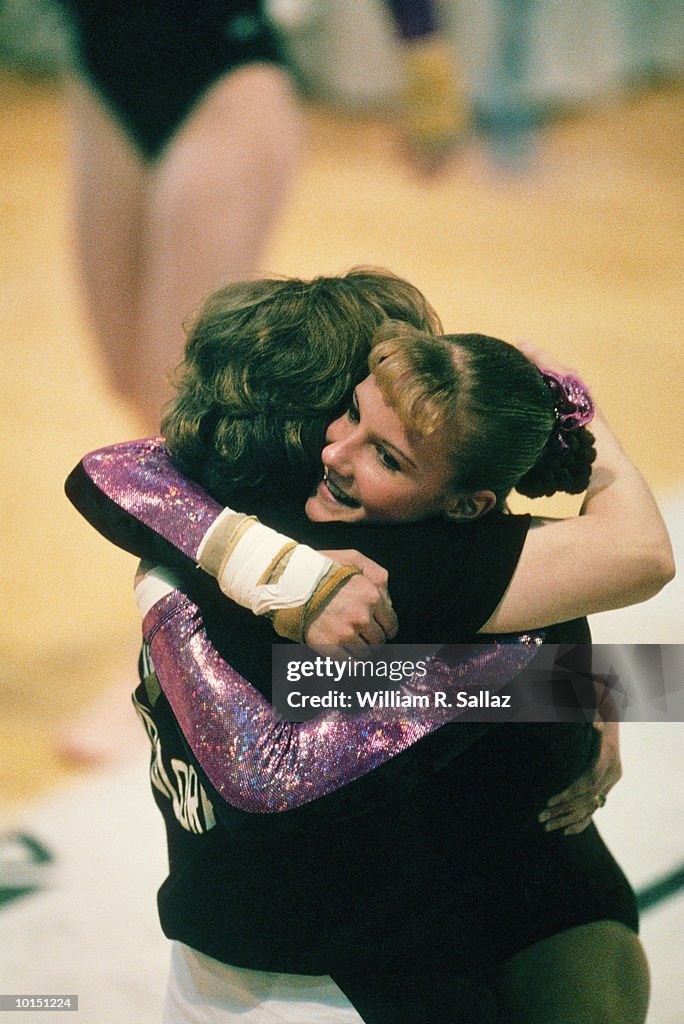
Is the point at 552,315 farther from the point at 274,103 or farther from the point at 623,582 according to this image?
the point at 623,582

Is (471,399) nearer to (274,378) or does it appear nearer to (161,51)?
(274,378)

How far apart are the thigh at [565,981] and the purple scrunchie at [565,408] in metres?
0.48

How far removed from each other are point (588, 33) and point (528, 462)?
1.56 m

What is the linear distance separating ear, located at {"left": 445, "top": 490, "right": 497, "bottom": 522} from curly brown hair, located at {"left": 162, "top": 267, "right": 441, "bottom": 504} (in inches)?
4.9

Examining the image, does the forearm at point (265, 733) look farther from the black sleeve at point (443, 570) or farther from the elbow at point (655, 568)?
the elbow at point (655, 568)

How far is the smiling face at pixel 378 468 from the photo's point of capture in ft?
2.95

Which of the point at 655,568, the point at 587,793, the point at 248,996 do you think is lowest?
the point at 248,996

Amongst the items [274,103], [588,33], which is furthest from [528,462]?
[588,33]

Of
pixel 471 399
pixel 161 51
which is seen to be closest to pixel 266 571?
pixel 471 399

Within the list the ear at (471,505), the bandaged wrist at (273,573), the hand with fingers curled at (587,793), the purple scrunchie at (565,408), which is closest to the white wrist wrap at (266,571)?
the bandaged wrist at (273,573)

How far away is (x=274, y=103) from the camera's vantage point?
1.91 m

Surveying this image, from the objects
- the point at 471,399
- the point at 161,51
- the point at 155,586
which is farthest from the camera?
the point at 161,51

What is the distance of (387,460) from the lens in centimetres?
92

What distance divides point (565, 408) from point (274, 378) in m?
0.24
